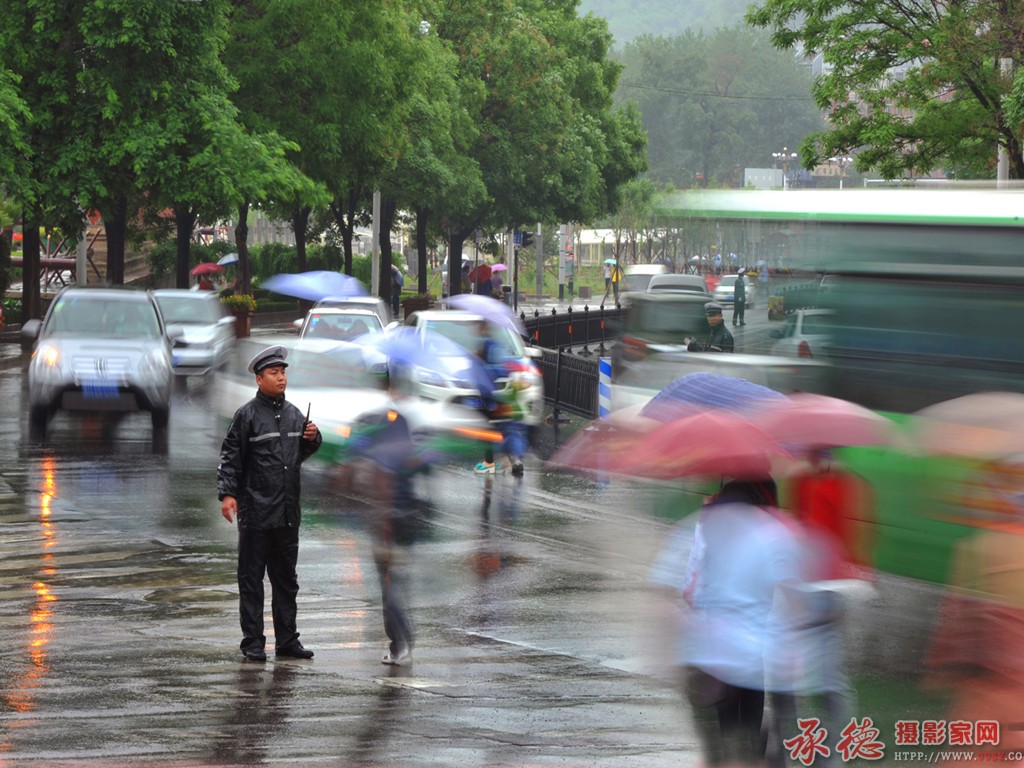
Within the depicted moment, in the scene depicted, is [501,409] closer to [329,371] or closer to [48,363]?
[329,371]

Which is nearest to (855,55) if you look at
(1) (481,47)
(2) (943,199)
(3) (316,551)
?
(2) (943,199)

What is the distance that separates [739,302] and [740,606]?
9.89m

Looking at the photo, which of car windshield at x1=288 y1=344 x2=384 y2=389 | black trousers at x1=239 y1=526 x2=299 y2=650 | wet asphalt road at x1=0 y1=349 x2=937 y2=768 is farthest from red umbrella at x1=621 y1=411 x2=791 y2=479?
car windshield at x1=288 y1=344 x2=384 y2=389

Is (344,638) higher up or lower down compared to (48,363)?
lower down

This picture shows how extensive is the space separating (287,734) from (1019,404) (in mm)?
3725

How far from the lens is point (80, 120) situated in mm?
35312

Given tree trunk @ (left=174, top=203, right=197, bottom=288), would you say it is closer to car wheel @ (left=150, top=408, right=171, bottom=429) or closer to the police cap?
car wheel @ (left=150, top=408, right=171, bottom=429)

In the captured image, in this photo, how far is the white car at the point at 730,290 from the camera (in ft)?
48.9

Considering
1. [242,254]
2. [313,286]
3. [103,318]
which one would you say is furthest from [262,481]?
[242,254]

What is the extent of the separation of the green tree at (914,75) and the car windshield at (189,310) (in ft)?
36.7

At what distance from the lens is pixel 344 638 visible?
9.70 m

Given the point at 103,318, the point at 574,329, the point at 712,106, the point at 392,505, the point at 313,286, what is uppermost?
the point at 712,106

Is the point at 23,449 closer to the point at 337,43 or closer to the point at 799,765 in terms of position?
the point at 799,765

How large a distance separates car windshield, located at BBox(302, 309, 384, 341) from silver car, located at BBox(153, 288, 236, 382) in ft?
8.43
